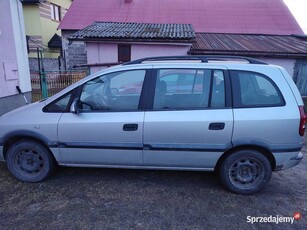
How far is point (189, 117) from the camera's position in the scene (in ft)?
9.29

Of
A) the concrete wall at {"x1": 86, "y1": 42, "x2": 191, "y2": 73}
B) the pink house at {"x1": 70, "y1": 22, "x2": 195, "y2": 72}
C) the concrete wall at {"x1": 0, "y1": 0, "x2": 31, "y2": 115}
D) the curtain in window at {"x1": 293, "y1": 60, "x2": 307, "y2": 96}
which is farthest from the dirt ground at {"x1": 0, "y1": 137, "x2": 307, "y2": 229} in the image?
the curtain in window at {"x1": 293, "y1": 60, "x2": 307, "y2": 96}

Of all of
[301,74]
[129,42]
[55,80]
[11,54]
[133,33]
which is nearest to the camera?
[11,54]

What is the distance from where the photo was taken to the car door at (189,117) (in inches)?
111

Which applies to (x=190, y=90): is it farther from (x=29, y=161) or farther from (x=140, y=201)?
(x=29, y=161)

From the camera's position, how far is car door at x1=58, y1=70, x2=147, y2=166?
293 cm

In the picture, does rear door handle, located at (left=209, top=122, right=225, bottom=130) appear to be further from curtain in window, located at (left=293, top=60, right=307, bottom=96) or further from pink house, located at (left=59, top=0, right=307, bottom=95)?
curtain in window, located at (left=293, top=60, right=307, bottom=96)

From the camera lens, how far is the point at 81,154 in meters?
3.09

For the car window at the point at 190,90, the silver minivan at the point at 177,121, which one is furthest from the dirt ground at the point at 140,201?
the car window at the point at 190,90

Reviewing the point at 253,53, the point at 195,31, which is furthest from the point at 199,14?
the point at 253,53

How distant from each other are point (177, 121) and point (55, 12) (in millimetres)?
21488

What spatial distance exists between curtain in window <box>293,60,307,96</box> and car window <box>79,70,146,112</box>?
9.76m

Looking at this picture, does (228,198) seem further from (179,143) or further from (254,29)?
(254,29)

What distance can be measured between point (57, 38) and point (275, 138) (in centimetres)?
1995

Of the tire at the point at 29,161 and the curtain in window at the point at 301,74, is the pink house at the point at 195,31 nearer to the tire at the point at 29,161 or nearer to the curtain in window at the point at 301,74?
the curtain in window at the point at 301,74
